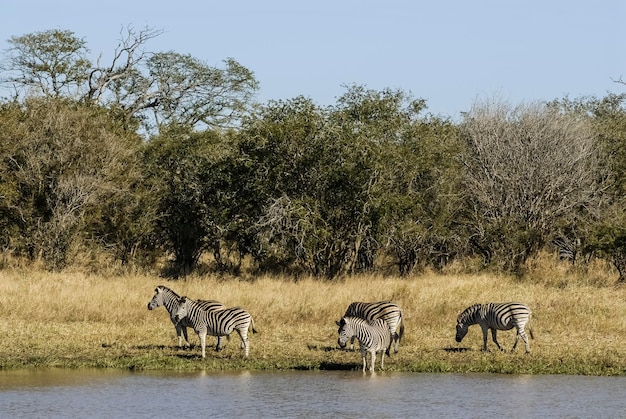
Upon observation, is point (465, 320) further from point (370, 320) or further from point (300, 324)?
point (300, 324)

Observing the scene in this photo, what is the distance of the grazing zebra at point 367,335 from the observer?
1587 centimetres

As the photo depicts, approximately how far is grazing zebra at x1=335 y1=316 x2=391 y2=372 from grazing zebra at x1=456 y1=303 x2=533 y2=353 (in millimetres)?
2197

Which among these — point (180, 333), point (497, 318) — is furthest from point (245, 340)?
point (497, 318)

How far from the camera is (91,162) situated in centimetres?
3062

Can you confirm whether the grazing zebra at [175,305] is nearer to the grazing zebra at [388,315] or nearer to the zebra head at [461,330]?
the grazing zebra at [388,315]


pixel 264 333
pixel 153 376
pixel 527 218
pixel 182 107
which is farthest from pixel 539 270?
pixel 182 107

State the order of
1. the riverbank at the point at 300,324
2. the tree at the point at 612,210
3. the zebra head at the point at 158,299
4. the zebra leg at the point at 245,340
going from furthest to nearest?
the tree at the point at 612,210 → the zebra head at the point at 158,299 → the zebra leg at the point at 245,340 → the riverbank at the point at 300,324

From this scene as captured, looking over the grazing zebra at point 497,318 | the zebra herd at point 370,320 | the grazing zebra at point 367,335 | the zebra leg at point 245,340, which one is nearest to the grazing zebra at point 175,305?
the zebra herd at point 370,320

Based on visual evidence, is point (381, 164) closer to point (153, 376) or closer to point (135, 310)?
point (135, 310)

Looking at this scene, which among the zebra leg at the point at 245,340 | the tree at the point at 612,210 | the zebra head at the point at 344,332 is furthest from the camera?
the tree at the point at 612,210

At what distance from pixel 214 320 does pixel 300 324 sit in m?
2.99

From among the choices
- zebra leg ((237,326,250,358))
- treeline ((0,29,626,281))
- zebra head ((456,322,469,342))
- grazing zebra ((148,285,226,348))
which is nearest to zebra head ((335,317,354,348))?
zebra leg ((237,326,250,358))

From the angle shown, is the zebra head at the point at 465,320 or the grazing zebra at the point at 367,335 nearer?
the grazing zebra at the point at 367,335

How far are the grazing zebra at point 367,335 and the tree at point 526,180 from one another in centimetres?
1541
